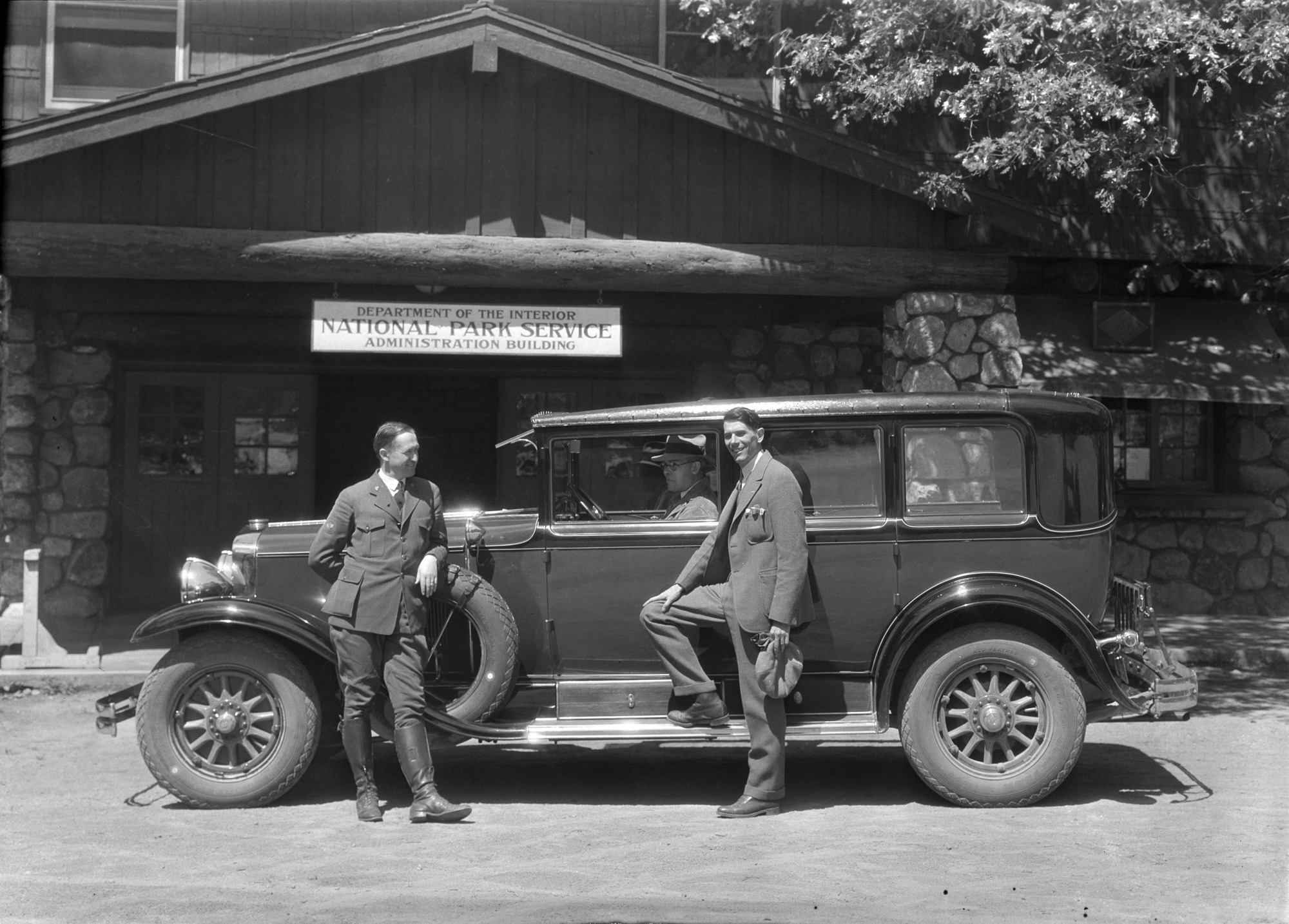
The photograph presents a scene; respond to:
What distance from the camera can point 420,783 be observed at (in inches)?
231

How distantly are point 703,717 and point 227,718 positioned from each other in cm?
224

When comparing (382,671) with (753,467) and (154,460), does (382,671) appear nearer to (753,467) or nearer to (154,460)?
(753,467)

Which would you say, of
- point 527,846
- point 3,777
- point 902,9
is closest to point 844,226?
point 902,9

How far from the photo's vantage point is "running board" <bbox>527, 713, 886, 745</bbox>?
239 inches

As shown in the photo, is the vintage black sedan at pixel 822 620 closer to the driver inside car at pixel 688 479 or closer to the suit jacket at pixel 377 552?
the driver inside car at pixel 688 479

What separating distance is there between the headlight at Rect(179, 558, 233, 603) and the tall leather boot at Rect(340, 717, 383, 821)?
3.49ft

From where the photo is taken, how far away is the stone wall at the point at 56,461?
1108 cm

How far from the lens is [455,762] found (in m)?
7.32

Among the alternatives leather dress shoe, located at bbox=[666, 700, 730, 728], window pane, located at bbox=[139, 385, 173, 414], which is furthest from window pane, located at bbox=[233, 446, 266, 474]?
leather dress shoe, located at bbox=[666, 700, 730, 728]

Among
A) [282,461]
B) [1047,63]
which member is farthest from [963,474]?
[282,461]

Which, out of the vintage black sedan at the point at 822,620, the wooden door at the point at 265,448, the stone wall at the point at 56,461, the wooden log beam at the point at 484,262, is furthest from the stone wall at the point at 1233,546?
the stone wall at the point at 56,461

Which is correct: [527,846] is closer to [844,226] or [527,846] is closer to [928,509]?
[928,509]

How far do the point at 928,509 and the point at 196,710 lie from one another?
3.63 m

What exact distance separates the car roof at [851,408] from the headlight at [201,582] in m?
1.79
